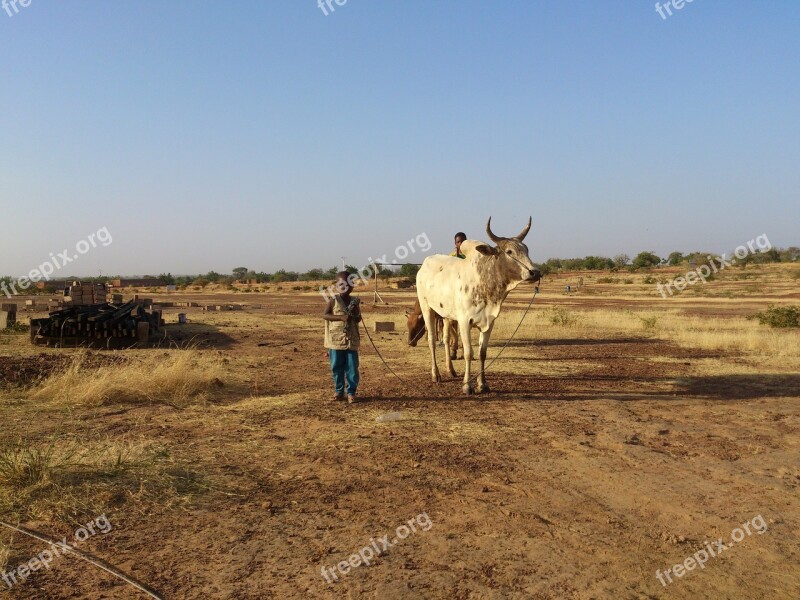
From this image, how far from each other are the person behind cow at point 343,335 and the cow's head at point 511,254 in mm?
2082

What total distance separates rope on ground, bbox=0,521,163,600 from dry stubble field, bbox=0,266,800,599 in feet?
0.17

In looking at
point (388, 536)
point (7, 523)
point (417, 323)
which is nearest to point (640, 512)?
point (388, 536)

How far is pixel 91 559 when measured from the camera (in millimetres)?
3988

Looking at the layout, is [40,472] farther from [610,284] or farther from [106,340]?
[610,284]

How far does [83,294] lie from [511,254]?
1343 centimetres

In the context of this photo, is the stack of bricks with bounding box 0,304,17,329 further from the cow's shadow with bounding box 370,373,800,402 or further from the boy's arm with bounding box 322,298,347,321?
the cow's shadow with bounding box 370,373,800,402

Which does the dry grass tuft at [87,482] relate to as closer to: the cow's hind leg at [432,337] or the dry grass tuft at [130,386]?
the dry grass tuft at [130,386]

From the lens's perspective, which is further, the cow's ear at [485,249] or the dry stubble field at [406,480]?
the cow's ear at [485,249]

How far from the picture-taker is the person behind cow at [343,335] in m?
8.65

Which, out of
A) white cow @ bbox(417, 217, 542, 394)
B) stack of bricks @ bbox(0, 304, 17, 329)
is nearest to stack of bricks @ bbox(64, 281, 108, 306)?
stack of bricks @ bbox(0, 304, 17, 329)

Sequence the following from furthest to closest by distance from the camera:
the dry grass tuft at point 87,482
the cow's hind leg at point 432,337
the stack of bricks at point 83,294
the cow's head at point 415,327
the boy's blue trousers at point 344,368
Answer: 1. the stack of bricks at point 83,294
2. the cow's head at point 415,327
3. the cow's hind leg at point 432,337
4. the boy's blue trousers at point 344,368
5. the dry grass tuft at point 87,482

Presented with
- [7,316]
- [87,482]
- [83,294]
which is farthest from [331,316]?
[7,316]

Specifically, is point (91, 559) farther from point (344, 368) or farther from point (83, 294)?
point (83, 294)

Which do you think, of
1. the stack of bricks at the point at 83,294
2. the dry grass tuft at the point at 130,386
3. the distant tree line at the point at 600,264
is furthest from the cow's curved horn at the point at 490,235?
the distant tree line at the point at 600,264
